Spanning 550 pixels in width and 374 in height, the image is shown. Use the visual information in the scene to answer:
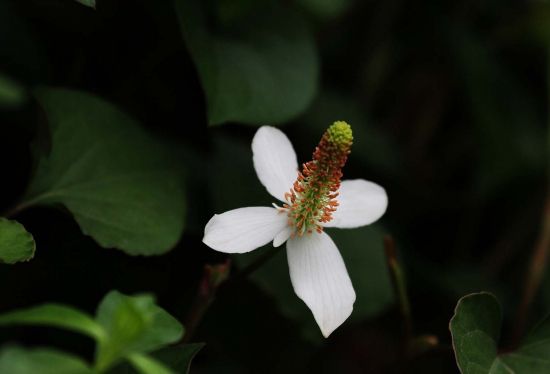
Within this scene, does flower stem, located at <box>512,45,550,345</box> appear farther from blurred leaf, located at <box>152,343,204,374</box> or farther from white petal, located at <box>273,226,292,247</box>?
blurred leaf, located at <box>152,343,204,374</box>

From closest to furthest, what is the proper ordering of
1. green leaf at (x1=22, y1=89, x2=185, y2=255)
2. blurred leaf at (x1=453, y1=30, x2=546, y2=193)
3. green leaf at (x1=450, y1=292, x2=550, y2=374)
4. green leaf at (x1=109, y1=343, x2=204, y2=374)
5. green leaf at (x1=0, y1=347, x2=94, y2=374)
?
green leaf at (x1=0, y1=347, x2=94, y2=374)
green leaf at (x1=109, y1=343, x2=204, y2=374)
green leaf at (x1=450, y1=292, x2=550, y2=374)
green leaf at (x1=22, y1=89, x2=185, y2=255)
blurred leaf at (x1=453, y1=30, x2=546, y2=193)

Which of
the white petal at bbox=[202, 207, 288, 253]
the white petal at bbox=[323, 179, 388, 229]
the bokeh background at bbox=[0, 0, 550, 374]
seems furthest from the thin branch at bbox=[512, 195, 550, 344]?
the white petal at bbox=[202, 207, 288, 253]

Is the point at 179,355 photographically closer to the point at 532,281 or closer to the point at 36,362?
the point at 36,362

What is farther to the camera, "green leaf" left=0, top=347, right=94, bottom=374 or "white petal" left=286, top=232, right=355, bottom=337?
"white petal" left=286, top=232, right=355, bottom=337

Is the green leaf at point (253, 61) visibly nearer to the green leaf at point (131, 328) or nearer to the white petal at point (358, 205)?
the white petal at point (358, 205)

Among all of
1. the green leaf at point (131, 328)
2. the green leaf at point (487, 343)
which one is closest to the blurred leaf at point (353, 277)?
the green leaf at point (487, 343)
